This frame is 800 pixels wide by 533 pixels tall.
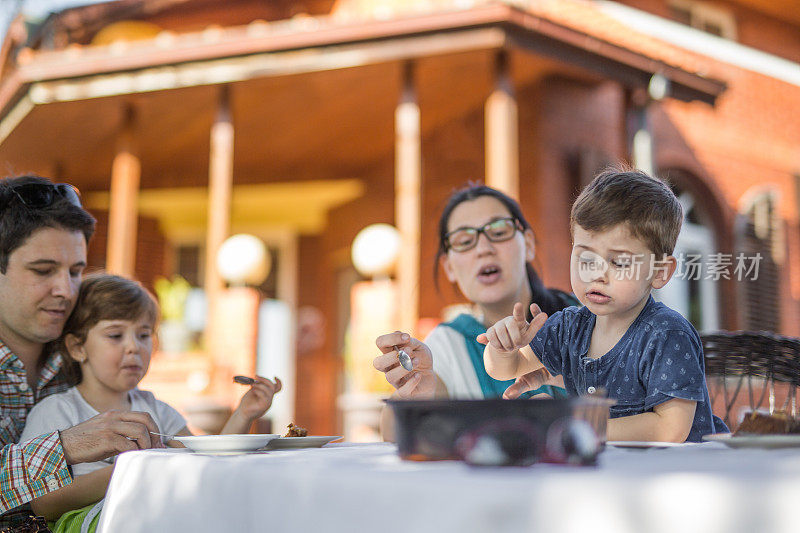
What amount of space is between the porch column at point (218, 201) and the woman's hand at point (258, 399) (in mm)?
4280

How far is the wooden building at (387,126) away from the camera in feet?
20.1

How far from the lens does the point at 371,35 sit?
595 centimetres

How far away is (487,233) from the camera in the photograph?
255 cm

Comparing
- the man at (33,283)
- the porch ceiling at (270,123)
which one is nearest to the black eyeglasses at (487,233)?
the man at (33,283)

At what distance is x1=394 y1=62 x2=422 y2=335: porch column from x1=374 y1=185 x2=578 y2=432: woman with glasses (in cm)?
322

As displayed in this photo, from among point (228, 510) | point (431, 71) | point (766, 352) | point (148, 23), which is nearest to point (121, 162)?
point (431, 71)

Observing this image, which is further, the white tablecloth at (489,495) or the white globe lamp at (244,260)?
the white globe lamp at (244,260)

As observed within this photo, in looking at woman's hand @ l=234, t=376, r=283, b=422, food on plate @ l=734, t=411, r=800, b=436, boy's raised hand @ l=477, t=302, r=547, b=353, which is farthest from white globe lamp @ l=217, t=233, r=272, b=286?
food on plate @ l=734, t=411, r=800, b=436

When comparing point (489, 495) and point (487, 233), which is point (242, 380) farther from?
point (489, 495)

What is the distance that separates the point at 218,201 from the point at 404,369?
508 cm

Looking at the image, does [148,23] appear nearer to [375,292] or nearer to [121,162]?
[121,162]

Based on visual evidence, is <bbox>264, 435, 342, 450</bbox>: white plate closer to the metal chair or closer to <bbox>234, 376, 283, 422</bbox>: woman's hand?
<bbox>234, 376, 283, 422</bbox>: woman's hand

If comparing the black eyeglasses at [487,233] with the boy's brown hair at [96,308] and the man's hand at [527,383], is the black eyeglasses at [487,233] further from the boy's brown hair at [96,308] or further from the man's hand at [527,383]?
the boy's brown hair at [96,308]

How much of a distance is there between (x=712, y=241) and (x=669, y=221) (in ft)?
24.6
